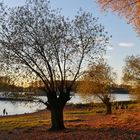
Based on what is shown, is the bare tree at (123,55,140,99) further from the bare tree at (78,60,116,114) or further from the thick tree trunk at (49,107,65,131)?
the thick tree trunk at (49,107,65,131)

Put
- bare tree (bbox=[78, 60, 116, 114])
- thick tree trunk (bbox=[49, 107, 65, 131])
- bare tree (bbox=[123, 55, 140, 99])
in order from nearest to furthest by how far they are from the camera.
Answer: thick tree trunk (bbox=[49, 107, 65, 131]) → bare tree (bbox=[78, 60, 116, 114]) → bare tree (bbox=[123, 55, 140, 99])

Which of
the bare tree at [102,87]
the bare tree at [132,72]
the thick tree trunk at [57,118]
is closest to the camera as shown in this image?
the thick tree trunk at [57,118]

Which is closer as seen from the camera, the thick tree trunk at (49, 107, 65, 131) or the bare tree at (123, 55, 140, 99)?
the thick tree trunk at (49, 107, 65, 131)

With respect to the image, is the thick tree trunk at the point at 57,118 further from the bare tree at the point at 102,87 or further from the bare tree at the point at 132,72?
the bare tree at the point at 132,72

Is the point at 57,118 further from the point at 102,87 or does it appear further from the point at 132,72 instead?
the point at 132,72

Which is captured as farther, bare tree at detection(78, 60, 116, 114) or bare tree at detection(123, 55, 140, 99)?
bare tree at detection(123, 55, 140, 99)

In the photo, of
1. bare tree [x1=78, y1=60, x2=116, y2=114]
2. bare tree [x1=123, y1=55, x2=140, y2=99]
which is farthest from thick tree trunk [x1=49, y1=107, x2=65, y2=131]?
bare tree [x1=123, y1=55, x2=140, y2=99]

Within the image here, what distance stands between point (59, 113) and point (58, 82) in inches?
98.9

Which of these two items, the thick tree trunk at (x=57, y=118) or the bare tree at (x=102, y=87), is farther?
the bare tree at (x=102, y=87)

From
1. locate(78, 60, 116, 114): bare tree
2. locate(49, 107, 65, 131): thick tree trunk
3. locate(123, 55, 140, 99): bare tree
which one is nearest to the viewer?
locate(49, 107, 65, 131): thick tree trunk

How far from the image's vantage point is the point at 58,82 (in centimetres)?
3362

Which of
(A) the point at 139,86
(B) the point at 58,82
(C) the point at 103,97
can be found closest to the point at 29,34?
(B) the point at 58,82

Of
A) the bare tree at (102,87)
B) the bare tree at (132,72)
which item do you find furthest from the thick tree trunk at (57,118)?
the bare tree at (132,72)

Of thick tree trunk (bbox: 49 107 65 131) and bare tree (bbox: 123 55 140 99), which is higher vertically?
bare tree (bbox: 123 55 140 99)
